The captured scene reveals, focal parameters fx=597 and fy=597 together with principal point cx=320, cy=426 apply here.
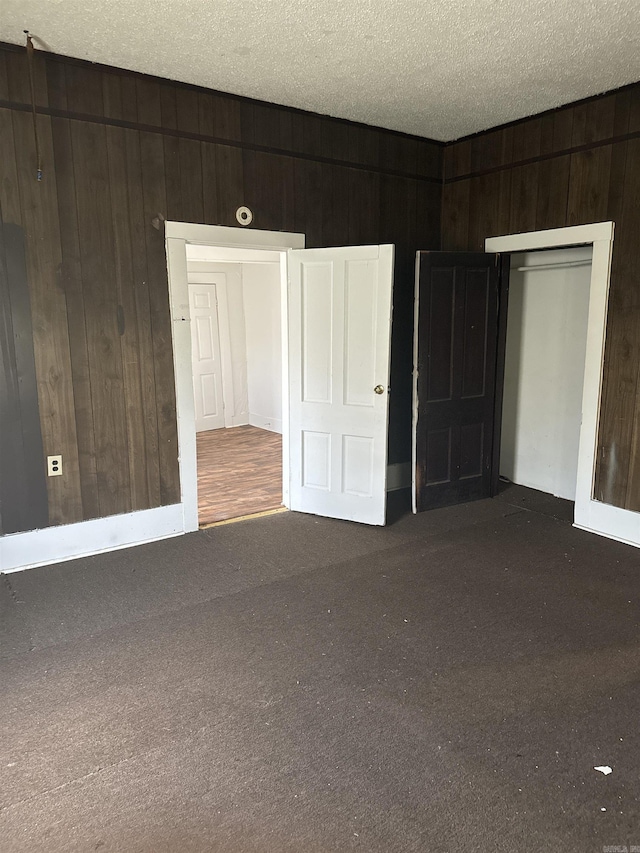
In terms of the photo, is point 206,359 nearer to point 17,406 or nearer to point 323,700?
point 17,406

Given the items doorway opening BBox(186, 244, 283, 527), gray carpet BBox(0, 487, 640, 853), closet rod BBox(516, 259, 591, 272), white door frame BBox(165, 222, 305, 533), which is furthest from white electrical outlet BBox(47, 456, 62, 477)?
closet rod BBox(516, 259, 591, 272)

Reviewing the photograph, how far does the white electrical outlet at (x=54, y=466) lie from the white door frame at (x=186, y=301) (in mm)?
766

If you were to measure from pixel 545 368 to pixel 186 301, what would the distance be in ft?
9.85

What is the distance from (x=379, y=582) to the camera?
344cm

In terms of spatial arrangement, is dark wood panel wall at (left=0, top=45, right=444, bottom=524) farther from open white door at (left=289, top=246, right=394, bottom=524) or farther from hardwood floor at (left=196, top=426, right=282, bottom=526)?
hardwood floor at (left=196, top=426, right=282, bottom=526)

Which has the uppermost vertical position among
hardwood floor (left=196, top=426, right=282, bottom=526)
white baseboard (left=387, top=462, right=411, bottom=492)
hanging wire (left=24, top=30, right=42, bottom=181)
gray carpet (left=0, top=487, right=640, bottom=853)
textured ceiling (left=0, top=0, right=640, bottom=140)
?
textured ceiling (left=0, top=0, right=640, bottom=140)

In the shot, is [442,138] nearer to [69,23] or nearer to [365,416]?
[365,416]

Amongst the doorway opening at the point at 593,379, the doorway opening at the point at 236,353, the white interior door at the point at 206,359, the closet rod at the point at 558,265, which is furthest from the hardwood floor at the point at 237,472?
the closet rod at the point at 558,265

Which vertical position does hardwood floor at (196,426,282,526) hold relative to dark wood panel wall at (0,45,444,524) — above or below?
below

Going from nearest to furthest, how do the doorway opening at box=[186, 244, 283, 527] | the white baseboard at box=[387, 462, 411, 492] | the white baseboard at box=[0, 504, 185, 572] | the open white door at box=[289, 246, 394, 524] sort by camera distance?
the white baseboard at box=[0, 504, 185, 572] < the open white door at box=[289, 246, 394, 524] < the white baseboard at box=[387, 462, 411, 492] < the doorway opening at box=[186, 244, 283, 527]

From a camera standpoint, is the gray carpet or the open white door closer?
the gray carpet

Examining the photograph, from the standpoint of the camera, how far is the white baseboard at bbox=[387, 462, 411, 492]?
511cm

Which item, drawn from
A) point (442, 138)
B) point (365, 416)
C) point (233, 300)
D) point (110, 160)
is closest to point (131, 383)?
point (110, 160)

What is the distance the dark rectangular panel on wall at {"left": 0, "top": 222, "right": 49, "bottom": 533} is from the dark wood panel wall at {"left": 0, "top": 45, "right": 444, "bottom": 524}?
0.05m
